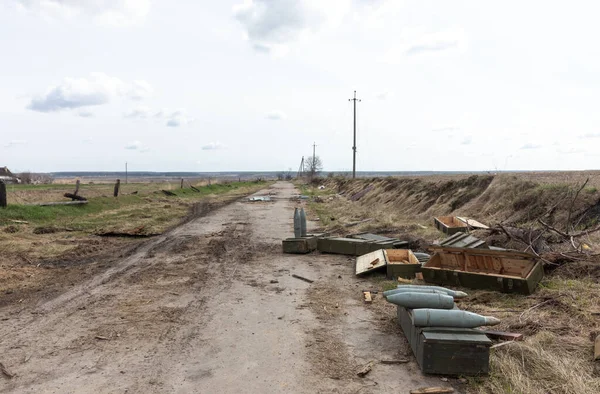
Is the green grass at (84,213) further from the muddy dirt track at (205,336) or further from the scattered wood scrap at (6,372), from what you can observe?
the scattered wood scrap at (6,372)

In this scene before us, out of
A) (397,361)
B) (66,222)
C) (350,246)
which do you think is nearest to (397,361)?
(397,361)

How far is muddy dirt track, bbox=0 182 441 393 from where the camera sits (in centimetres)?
431

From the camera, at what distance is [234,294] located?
750 centimetres

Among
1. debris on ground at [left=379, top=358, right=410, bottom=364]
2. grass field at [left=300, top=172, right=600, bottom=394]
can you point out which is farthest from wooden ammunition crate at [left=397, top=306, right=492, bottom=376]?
debris on ground at [left=379, top=358, right=410, bottom=364]

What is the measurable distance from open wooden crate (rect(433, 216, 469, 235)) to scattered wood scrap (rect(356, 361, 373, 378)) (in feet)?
26.1

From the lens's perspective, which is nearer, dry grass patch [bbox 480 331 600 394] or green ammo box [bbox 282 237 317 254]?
dry grass patch [bbox 480 331 600 394]

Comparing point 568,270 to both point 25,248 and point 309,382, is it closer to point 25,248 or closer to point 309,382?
point 309,382

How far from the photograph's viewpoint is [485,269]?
8.25m

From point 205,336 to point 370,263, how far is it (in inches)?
175

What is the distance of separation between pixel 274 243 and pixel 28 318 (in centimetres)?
762

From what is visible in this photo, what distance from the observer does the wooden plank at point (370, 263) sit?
8664 millimetres

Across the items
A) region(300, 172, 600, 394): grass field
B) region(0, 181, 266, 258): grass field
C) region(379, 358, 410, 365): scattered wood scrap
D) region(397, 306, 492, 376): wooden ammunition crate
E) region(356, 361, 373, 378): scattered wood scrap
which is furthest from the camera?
region(0, 181, 266, 258): grass field

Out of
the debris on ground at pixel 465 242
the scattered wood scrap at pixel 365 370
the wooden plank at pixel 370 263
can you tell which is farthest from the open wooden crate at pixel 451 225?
the scattered wood scrap at pixel 365 370

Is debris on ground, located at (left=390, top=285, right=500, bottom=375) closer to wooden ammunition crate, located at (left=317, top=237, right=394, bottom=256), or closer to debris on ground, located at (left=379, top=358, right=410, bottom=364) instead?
debris on ground, located at (left=379, top=358, right=410, bottom=364)
